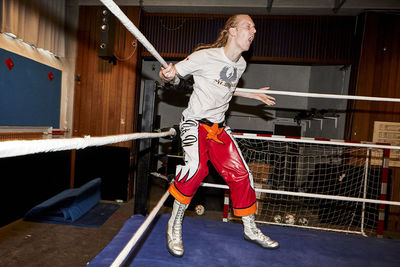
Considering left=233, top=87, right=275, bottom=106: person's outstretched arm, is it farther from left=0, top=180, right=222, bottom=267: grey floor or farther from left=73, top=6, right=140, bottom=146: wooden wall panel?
left=73, top=6, right=140, bottom=146: wooden wall panel

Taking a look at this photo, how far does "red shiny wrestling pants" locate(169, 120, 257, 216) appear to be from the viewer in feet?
4.02

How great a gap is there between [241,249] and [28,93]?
11.2ft

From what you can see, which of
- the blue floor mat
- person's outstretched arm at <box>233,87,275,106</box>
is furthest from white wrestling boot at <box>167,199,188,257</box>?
the blue floor mat

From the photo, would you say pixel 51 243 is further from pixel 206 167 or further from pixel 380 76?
pixel 380 76

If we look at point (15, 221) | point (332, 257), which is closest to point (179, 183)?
point (332, 257)

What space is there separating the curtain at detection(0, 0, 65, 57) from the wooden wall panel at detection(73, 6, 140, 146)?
31 cm

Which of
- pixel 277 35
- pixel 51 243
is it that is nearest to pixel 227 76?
pixel 51 243

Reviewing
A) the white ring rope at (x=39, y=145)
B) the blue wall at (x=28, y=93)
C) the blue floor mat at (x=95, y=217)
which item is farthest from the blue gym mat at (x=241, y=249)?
the blue wall at (x=28, y=93)

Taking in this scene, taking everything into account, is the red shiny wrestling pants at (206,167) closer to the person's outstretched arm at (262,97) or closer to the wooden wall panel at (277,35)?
the person's outstretched arm at (262,97)

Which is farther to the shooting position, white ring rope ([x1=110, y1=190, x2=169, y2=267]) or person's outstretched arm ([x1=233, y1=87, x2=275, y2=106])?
person's outstretched arm ([x1=233, y1=87, x2=275, y2=106])

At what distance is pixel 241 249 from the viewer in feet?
4.09

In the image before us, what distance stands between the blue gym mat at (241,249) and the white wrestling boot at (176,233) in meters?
0.03

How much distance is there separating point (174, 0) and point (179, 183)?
3.32 m

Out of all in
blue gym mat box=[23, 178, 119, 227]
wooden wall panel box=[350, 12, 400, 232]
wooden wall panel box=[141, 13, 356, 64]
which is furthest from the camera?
wooden wall panel box=[141, 13, 356, 64]
